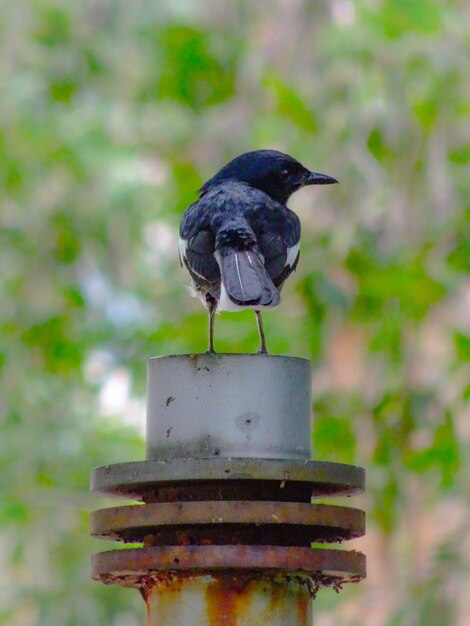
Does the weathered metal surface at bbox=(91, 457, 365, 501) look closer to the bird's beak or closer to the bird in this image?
the bird

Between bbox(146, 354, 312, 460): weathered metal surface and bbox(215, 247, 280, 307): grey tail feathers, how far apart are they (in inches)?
39.2

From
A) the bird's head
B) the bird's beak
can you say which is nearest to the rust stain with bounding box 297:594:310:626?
the bird's head

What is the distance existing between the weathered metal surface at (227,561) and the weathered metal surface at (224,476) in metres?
0.11

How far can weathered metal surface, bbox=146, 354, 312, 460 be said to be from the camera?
217cm

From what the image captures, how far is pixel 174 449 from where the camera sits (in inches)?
86.4

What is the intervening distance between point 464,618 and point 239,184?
5.49 meters

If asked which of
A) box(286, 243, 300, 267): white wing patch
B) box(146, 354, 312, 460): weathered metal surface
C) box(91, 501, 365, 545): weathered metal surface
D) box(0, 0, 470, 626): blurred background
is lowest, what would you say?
box(91, 501, 365, 545): weathered metal surface

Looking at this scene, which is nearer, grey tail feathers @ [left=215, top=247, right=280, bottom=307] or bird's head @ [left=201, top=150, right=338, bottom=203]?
grey tail feathers @ [left=215, top=247, right=280, bottom=307]

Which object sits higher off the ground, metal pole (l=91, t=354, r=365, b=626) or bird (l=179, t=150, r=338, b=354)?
bird (l=179, t=150, r=338, b=354)

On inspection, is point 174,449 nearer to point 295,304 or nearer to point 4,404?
point 295,304

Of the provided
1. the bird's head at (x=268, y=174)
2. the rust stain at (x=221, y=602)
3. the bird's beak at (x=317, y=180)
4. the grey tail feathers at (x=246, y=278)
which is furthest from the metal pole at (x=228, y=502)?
the bird's beak at (x=317, y=180)

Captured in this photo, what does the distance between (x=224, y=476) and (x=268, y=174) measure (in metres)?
2.97

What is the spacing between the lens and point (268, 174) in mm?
4926

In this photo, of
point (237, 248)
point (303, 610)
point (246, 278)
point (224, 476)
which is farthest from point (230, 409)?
point (237, 248)
